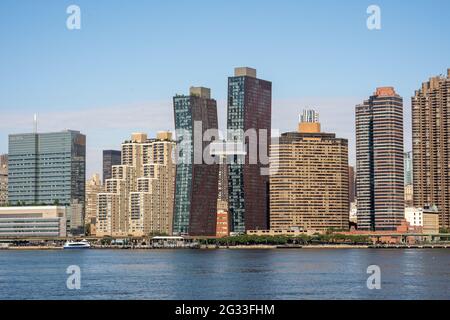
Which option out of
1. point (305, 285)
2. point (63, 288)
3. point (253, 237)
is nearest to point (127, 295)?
point (63, 288)

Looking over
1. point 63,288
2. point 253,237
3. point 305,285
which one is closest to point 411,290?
point 305,285

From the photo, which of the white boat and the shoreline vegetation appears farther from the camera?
the white boat

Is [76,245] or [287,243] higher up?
[287,243]

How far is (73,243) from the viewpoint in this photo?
194 metres

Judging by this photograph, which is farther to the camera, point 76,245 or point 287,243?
point 76,245

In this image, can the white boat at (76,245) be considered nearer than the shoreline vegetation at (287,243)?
No

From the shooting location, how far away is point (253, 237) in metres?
191
